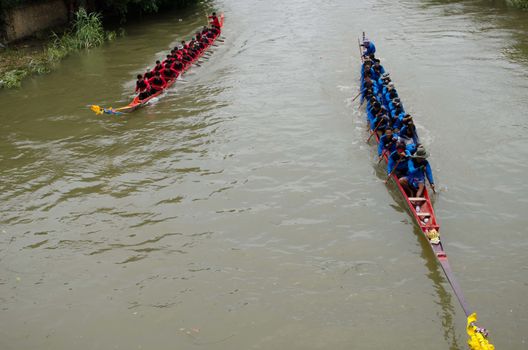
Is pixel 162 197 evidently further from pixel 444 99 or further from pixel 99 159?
pixel 444 99

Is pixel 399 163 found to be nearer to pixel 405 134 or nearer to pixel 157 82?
pixel 405 134

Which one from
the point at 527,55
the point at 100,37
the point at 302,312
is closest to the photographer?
the point at 302,312

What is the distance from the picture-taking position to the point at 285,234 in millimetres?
9258

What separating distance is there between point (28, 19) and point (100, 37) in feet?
10.4

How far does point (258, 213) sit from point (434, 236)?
3.32 metres

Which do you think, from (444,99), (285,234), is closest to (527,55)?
(444,99)

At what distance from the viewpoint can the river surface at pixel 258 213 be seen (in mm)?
7441

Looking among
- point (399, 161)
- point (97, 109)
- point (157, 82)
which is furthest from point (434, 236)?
point (157, 82)

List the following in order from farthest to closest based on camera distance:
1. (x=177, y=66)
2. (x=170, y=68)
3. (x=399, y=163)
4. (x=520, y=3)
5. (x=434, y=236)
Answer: (x=520, y=3) < (x=177, y=66) < (x=170, y=68) < (x=399, y=163) < (x=434, y=236)

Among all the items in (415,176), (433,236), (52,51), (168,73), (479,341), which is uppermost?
(52,51)

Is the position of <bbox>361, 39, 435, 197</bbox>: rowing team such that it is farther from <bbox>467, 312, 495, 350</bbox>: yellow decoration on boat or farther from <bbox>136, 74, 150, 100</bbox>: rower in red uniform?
<bbox>136, 74, 150, 100</bbox>: rower in red uniform

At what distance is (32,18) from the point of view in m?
22.3

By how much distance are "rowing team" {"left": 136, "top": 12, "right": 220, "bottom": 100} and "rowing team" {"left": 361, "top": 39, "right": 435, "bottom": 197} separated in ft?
19.8

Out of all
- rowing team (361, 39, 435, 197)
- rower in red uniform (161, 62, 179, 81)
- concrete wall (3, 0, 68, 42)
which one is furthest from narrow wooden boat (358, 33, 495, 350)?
concrete wall (3, 0, 68, 42)
